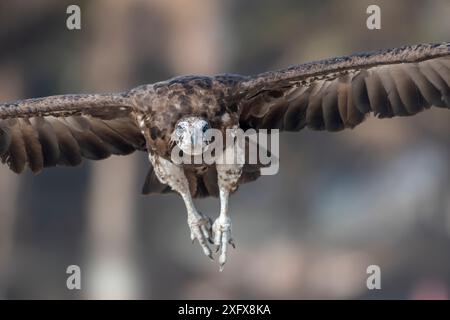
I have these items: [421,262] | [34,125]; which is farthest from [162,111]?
[421,262]

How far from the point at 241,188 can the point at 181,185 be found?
898cm

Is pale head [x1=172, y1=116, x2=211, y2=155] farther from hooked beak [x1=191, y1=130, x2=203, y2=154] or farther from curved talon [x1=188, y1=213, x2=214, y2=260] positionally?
curved talon [x1=188, y1=213, x2=214, y2=260]

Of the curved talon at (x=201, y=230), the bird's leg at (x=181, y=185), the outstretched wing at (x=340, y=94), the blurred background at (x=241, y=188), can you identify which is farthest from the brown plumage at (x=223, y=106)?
the blurred background at (x=241, y=188)

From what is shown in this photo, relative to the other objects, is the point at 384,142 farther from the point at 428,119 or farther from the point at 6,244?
the point at 6,244

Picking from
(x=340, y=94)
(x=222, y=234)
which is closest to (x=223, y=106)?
(x=222, y=234)

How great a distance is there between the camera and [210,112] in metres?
9.80

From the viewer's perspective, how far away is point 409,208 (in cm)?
1931

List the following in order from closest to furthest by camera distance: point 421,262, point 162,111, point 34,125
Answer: point 162,111 < point 34,125 < point 421,262

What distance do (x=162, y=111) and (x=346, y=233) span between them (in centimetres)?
1013

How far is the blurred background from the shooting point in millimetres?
18875

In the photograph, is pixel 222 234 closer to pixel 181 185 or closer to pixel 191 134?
pixel 181 185

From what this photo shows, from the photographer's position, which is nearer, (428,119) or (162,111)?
(162,111)

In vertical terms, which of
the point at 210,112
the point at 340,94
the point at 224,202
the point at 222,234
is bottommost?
the point at 222,234

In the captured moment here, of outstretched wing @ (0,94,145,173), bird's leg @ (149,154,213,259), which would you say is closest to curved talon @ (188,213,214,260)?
bird's leg @ (149,154,213,259)
